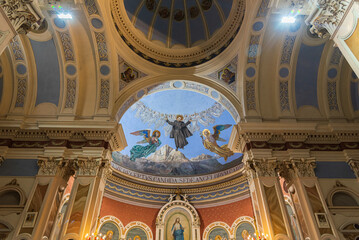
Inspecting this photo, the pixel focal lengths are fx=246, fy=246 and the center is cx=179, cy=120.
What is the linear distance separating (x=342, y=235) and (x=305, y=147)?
118 inches

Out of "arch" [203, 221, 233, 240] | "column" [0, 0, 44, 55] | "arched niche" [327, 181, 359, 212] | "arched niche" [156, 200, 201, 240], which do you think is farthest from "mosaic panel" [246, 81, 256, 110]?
"arched niche" [156, 200, 201, 240]

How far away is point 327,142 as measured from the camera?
924cm

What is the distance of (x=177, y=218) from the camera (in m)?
15.3

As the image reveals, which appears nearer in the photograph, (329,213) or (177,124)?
(329,213)

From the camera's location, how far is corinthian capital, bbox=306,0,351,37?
4.36m

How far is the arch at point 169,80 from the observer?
10.3m

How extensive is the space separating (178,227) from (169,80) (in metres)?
9.06

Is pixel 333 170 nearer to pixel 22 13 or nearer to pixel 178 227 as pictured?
pixel 178 227

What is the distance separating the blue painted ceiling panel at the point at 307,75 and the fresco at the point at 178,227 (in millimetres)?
9666

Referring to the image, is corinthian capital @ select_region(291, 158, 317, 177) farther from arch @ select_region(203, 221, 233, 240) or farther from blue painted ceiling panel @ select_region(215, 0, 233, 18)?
arch @ select_region(203, 221, 233, 240)

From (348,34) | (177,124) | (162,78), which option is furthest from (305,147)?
(177,124)

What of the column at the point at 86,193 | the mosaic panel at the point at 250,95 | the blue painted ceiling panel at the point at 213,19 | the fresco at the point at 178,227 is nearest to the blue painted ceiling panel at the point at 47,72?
the column at the point at 86,193

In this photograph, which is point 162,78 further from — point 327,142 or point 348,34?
point 348,34

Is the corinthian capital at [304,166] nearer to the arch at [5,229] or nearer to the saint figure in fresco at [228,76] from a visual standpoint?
the saint figure in fresco at [228,76]
